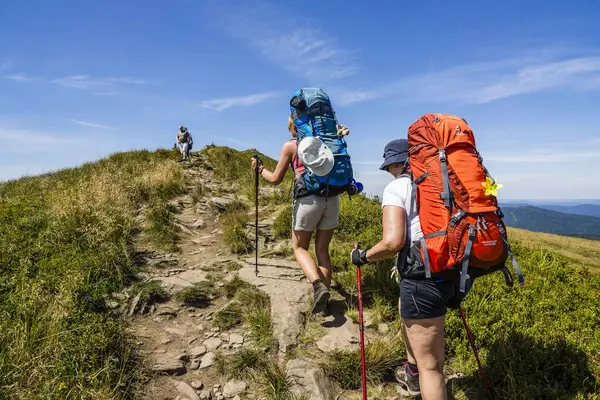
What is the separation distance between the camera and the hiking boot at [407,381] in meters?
3.61

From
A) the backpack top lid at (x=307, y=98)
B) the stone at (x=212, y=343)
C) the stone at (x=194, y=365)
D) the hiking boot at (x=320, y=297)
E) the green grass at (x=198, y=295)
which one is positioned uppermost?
the backpack top lid at (x=307, y=98)

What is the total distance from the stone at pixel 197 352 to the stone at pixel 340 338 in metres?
1.50

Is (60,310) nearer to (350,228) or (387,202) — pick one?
(387,202)

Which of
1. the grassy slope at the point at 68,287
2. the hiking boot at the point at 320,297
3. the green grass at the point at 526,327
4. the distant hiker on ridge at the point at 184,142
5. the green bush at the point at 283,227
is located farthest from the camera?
the distant hiker on ridge at the point at 184,142

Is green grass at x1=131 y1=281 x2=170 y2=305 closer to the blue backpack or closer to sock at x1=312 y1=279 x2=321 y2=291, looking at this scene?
sock at x1=312 y1=279 x2=321 y2=291

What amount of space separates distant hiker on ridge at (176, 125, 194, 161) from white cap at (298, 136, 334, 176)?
1608cm

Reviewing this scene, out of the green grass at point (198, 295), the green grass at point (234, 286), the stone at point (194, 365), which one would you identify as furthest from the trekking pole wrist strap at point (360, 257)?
the green grass at point (198, 295)

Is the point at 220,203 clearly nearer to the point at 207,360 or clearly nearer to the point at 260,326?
the point at 260,326

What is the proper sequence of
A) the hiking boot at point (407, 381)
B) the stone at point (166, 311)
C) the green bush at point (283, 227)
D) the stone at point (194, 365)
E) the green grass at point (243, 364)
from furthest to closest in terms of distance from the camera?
the green bush at point (283, 227)
the stone at point (166, 311)
the stone at point (194, 365)
the green grass at point (243, 364)
the hiking boot at point (407, 381)

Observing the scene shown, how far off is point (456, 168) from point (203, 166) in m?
15.5

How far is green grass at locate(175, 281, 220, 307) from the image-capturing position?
228 inches

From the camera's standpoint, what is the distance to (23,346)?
3631 mm

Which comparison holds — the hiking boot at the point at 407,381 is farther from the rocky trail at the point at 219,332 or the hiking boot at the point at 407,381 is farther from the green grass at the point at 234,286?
the green grass at the point at 234,286

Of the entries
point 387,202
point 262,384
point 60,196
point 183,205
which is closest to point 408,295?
point 387,202
